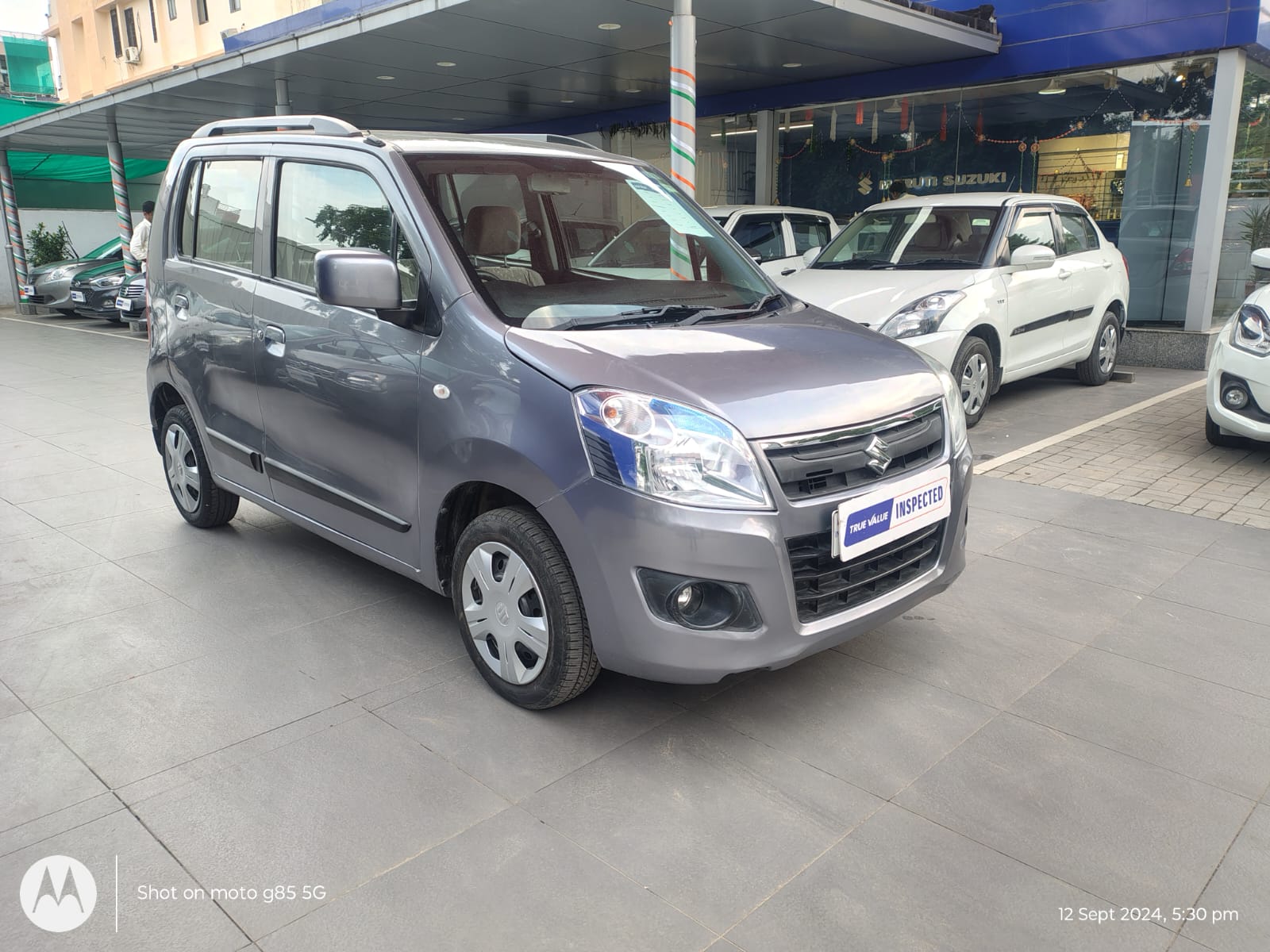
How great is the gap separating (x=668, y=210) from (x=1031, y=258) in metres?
4.23

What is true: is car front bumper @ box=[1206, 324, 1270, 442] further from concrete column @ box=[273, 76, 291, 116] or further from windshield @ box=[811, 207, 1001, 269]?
concrete column @ box=[273, 76, 291, 116]

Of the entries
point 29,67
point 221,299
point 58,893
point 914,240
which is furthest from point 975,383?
point 29,67

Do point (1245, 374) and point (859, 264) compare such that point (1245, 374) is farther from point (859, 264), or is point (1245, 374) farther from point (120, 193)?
point (120, 193)

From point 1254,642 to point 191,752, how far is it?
3.77m

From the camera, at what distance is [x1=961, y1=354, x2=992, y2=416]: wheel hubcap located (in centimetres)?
707

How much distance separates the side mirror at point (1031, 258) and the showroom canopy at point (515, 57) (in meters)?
3.06

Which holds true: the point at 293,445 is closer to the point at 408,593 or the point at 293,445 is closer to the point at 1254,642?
the point at 408,593

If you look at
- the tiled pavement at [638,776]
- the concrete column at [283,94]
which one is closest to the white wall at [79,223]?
the concrete column at [283,94]

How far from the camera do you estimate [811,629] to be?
9.35 ft

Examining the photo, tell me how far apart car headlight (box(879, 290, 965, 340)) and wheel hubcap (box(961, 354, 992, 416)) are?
1.57 ft

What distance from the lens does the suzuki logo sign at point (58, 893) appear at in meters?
2.26

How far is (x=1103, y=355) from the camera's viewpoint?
9227 mm

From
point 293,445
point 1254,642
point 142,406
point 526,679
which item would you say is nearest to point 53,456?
point 142,406

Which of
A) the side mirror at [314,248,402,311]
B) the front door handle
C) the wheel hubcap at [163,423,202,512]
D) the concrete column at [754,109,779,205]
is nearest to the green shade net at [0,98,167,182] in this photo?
the concrete column at [754,109,779,205]
